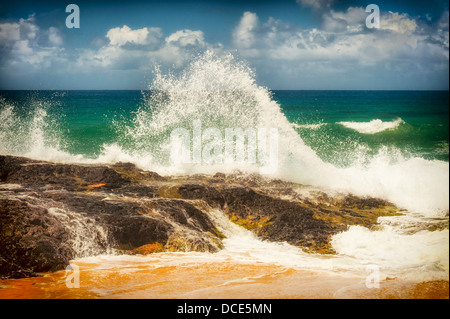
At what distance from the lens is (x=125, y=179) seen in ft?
22.8

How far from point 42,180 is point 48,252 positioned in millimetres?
2563

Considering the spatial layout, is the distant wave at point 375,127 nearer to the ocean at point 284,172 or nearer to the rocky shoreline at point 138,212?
the ocean at point 284,172

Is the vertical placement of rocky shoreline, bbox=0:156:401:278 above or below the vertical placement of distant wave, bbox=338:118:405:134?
below

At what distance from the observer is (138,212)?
549cm

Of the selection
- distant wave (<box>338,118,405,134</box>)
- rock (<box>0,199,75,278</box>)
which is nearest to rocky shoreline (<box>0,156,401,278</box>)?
rock (<box>0,199,75,278</box>)

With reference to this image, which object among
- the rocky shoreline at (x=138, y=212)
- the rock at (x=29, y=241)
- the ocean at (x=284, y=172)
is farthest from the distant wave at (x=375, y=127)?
the rock at (x=29, y=241)

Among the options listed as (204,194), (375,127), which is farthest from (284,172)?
(375,127)

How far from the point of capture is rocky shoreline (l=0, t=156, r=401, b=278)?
15.3 feet

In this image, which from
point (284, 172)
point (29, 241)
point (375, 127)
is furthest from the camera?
point (375, 127)

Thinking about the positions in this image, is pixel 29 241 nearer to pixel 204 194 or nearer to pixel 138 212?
pixel 138 212

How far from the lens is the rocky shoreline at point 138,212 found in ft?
15.3

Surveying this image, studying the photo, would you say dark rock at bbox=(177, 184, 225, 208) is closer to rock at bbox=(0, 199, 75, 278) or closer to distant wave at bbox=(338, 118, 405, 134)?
rock at bbox=(0, 199, 75, 278)

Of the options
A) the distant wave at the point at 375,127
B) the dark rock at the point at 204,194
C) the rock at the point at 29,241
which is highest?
the distant wave at the point at 375,127
